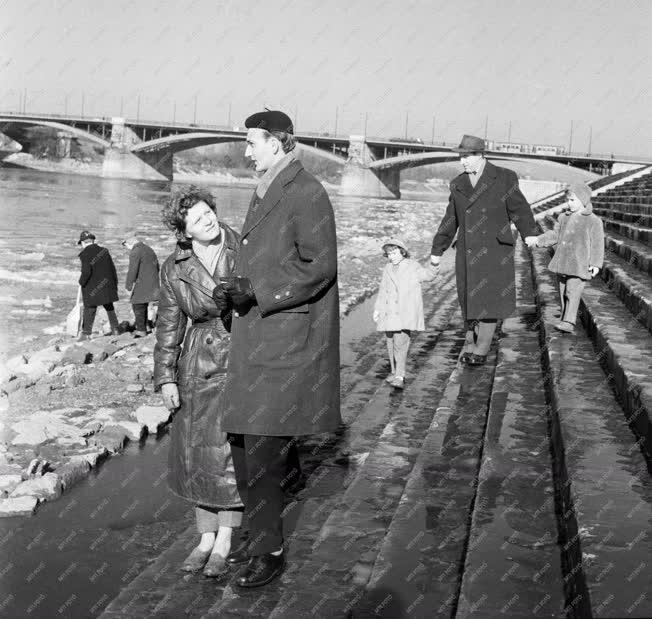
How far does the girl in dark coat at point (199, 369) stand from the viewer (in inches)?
116

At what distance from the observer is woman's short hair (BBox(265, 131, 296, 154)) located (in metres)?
2.75

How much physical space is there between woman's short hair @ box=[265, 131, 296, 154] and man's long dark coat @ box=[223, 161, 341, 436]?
2.2 inches

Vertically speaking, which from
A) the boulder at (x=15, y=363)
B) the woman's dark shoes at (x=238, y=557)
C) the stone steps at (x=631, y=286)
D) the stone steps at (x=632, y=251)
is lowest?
the boulder at (x=15, y=363)

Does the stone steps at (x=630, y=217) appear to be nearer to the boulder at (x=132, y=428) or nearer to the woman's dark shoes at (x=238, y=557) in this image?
the boulder at (x=132, y=428)

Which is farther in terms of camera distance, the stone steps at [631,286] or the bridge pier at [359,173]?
the bridge pier at [359,173]

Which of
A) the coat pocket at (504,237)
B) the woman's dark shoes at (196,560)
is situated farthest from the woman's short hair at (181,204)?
the coat pocket at (504,237)

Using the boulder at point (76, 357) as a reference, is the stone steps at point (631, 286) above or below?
above

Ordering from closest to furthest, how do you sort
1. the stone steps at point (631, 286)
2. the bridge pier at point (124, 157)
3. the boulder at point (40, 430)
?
the stone steps at point (631, 286), the boulder at point (40, 430), the bridge pier at point (124, 157)

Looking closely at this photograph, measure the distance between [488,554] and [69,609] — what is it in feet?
4.92

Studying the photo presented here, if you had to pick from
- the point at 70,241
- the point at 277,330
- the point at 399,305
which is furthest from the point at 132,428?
the point at 70,241

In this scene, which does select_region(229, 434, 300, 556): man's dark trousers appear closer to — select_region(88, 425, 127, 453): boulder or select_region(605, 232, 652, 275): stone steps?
select_region(88, 425, 127, 453): boulder

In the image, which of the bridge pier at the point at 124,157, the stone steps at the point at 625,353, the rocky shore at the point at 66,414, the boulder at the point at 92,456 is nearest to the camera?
the stone steps at the point at 625,353

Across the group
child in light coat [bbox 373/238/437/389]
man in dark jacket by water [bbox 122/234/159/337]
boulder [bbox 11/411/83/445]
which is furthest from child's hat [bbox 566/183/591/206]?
man in dark jacket by water [bbox 122/234/159/337]

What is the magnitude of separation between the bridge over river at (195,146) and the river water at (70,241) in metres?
9.10
